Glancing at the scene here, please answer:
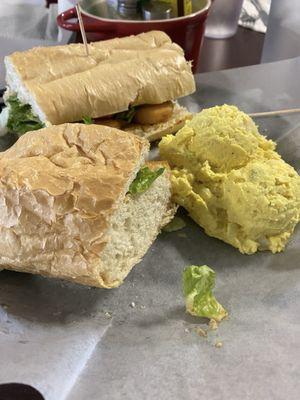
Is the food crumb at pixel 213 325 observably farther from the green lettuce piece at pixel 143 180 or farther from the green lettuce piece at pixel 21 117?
the green lettuce piece at pixel 21 117

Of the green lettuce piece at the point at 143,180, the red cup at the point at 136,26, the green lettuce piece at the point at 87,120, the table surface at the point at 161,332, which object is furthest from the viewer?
the red cup at the point at 136,26

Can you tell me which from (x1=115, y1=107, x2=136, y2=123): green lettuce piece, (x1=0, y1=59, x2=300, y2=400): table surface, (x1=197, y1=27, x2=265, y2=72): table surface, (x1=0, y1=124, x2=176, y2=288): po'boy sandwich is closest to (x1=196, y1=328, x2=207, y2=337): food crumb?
(x1=0, y1=59, x2=300, y2=400): table surface

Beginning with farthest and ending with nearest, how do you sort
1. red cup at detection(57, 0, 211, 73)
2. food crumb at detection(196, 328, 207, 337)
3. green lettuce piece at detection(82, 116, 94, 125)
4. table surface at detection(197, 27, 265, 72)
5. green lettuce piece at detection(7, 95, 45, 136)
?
table surface at detection(197, 27, 265, 72) < red cup at detection(57, 0, 211, 73) < green lettuce piece at detection(7, 95, 45, 136) < green lettuce piece at detection(82, 116, 94, 125) < food crumb at detection(196, 328, 207, 337)

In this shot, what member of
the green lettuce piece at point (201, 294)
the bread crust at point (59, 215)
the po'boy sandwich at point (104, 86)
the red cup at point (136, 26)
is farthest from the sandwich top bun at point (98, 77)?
the green lettuce piece at point (201, 294)

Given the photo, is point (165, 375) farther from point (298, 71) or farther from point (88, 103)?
point (298, 71)

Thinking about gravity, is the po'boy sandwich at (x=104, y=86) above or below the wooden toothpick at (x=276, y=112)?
above

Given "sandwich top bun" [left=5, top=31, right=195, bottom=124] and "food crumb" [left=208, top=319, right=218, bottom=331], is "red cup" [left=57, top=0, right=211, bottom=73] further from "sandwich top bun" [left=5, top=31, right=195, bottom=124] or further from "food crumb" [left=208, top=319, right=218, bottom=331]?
"food crumb" [left=208, top=319, right=218, bottom=331]
